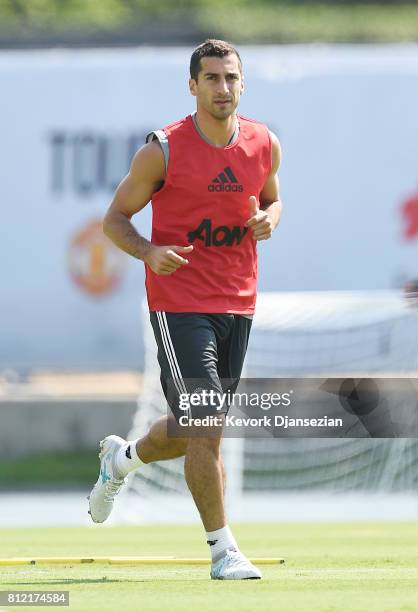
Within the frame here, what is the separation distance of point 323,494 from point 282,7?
18381 millimetres

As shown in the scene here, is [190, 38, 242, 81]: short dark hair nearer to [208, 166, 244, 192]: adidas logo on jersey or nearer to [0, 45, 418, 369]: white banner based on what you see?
[208, 166, 244, 192]: adidas logo on jersey

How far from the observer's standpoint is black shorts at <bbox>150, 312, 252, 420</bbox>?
6.71 metres

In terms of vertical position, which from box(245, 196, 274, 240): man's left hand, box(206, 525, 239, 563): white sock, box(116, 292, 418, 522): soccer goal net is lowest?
box(116, 292, 418, 522): soccer goal net

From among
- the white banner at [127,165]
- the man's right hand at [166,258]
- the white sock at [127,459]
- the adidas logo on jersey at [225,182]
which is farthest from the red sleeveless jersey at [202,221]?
the white banner at [127,165]

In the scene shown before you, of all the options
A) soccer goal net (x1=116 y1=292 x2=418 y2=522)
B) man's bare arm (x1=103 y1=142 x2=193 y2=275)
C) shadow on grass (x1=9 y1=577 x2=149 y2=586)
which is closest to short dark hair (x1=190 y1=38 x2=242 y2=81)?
man's bare arm (x1=103 y1=142 x2=193 y2=275)

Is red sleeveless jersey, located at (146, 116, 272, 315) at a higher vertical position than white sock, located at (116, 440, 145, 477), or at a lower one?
higher

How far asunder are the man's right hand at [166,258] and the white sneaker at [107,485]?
127cm

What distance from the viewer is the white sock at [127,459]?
7.52m

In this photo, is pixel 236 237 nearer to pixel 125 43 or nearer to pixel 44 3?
pixel 125 43

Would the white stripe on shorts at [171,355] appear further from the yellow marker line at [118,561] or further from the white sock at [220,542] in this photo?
the yellow marker line at [118,561]

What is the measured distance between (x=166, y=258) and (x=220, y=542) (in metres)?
1.16

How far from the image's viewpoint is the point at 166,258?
665 centimetres

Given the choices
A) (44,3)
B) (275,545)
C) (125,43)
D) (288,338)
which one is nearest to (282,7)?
(44,3)

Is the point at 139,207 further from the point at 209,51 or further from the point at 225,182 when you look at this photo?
the point at 209,51
